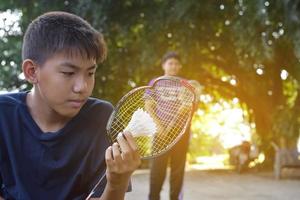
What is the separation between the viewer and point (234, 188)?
298 inches

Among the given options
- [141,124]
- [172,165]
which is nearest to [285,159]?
[172,165]

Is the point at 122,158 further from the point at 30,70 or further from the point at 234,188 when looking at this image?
the point at 234,188

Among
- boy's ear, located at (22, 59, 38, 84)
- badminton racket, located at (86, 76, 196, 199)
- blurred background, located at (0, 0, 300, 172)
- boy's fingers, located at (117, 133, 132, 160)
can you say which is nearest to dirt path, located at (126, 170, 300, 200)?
blurred background, located at (0, 0, 300, 172)

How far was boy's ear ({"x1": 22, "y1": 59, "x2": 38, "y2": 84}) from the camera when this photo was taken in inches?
65.2

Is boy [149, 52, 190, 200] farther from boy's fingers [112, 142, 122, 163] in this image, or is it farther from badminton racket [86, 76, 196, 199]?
boy's fingers [112, 142, 122, 163]

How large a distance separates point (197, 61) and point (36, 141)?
961 centimetres

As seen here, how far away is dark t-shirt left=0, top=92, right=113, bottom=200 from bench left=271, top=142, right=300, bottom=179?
8101 millimetres

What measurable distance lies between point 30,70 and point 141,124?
0.48 meters

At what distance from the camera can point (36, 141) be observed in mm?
1633

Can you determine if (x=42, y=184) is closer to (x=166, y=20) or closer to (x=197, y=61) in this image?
(x=166, y=20)

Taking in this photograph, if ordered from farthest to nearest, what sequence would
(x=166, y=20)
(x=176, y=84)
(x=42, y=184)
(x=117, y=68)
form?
(x=117, y=68) < (x=166, y=20) < (x=176, y=84) < (x=42, y=184)

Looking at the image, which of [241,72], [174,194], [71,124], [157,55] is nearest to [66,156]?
[71,124]

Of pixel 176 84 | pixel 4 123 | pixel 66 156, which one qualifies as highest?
pixel 176 84

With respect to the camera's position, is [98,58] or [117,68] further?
[117,68]
